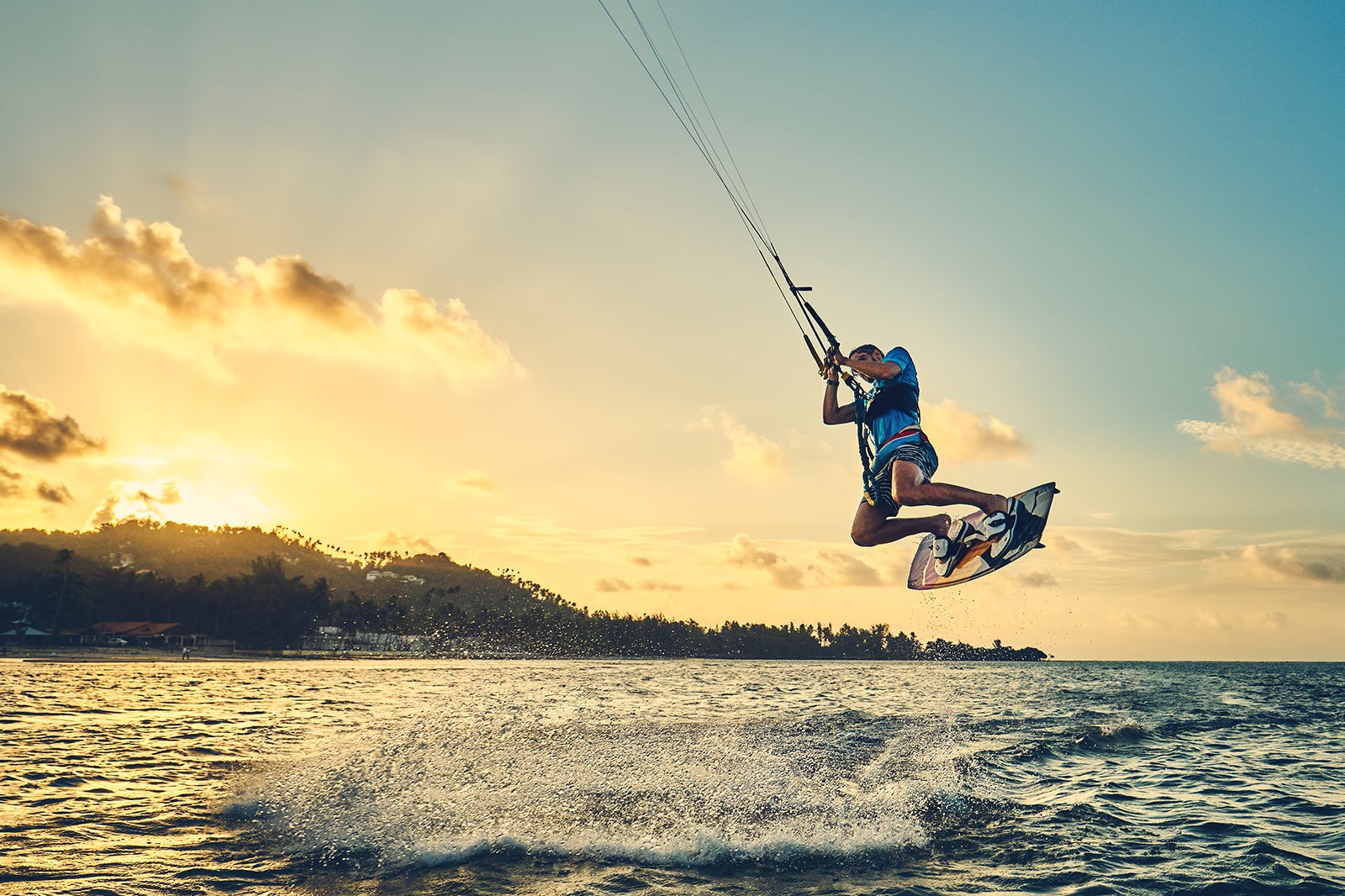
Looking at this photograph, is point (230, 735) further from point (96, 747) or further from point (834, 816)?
point (834, 816)

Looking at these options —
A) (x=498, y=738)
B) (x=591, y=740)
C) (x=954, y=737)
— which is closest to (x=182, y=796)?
(x=498, y=738)

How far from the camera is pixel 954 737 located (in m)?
29.2

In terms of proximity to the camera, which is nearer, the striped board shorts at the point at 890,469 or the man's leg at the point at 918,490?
the man's leg at the point at 918,490

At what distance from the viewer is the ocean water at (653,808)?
11898 millimetres

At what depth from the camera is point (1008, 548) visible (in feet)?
39.0

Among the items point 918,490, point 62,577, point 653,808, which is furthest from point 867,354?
point 62,577

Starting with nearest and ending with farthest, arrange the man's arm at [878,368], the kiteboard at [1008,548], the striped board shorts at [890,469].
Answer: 1. the striped board shorts at [890,469]
2. the man's arm at [878,368]
3. the kiteboard at [1008,548]

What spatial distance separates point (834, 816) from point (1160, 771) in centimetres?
1345

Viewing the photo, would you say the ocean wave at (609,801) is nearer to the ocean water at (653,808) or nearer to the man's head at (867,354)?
the ocean water at (653,808)

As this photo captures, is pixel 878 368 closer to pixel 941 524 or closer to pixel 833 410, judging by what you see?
pixel 833 410

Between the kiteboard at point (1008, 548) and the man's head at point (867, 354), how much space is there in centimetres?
281

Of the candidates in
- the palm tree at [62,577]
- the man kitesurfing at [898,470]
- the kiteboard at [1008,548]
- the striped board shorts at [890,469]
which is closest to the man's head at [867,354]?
the man kitesurfing at [898,470]

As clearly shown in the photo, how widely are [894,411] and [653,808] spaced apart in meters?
9.04

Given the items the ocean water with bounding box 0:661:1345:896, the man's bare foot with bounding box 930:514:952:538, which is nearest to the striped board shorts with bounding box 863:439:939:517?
the man's bare foot with bounding box 930:514:952:538
